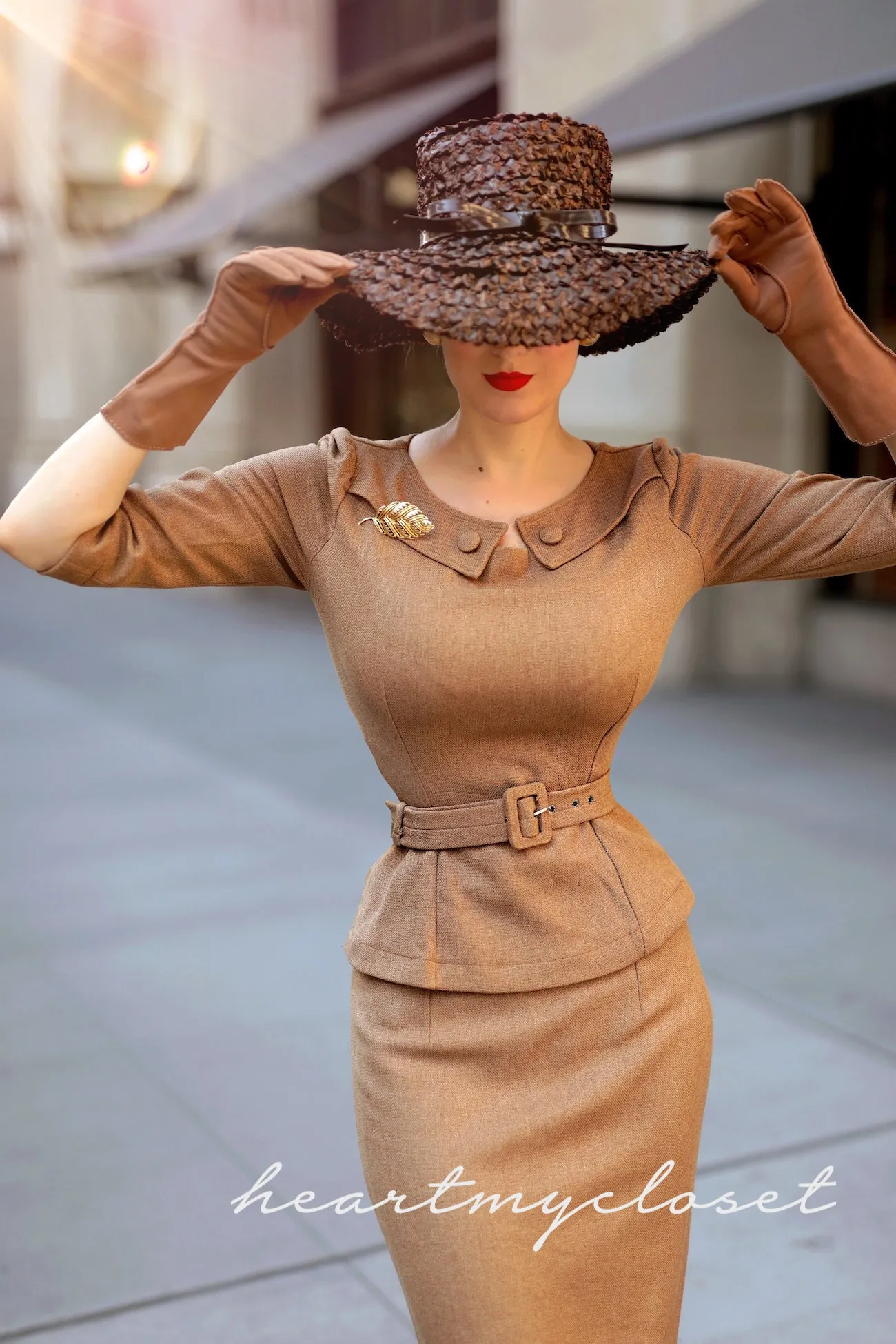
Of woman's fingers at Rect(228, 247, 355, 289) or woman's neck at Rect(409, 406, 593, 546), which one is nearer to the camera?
woman's fingers at Rect(228, 247, 355, 289)

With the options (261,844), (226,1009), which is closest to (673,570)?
(226,1009)

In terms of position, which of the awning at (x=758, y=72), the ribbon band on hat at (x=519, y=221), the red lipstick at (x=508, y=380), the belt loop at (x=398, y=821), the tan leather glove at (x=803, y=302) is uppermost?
the awning at (x=758, y=72)

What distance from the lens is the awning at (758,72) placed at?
21.0 ft

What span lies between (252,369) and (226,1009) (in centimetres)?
996

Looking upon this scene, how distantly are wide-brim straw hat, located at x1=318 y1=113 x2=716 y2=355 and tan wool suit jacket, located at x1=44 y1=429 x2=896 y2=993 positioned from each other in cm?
24

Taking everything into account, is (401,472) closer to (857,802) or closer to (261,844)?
(261,844)

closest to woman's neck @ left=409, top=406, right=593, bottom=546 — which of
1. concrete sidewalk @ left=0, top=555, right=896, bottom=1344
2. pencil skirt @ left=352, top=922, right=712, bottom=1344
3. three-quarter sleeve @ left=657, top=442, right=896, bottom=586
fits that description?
three-quarter sleeve @ left=657, top=442, right=896, bottom=586

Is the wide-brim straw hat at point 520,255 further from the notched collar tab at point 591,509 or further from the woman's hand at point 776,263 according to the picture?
the notched collar tab at point 591,509

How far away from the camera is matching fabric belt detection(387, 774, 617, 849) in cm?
195

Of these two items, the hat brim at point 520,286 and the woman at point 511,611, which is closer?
the hat brim at point 520,286

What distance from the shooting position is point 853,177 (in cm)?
883

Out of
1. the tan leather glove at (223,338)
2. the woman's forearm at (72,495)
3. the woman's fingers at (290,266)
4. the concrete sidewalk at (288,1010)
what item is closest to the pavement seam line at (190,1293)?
the concrete sidewalk at (288,1010)

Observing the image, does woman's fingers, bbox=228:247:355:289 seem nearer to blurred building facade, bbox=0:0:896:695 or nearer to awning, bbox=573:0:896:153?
awning, bbox=573:0:896:153

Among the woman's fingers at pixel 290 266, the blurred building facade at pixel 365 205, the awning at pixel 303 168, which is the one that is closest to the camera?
the woman's fingers at pixel 290 266
